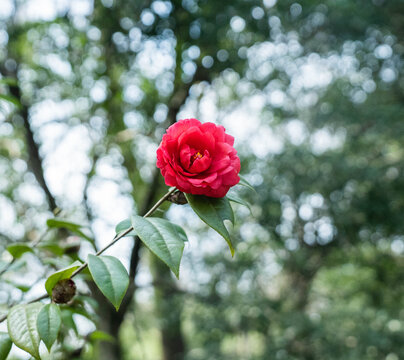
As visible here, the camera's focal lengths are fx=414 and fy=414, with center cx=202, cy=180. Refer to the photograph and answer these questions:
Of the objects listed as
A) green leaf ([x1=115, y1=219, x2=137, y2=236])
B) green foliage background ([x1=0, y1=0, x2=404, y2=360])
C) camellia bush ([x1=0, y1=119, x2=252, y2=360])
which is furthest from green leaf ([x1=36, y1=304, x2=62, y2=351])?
green foliage background ([x1=0, y1=0, x2=404, y2=360])

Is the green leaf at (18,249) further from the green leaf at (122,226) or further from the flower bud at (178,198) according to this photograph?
the flower bud at (178,198)

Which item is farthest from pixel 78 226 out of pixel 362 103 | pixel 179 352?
pixel 179 352

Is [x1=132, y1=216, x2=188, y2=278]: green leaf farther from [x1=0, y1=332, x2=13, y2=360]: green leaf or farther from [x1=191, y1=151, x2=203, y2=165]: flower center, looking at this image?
[x1=0, y1=332, x2=13, y2=360]: green leaf

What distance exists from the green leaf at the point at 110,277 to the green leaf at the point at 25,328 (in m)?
0.12

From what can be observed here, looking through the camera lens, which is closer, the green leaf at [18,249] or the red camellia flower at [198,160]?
the red camellia flower at [198,160]

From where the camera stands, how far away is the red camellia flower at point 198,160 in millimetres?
577

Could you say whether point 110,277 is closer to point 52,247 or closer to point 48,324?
point 48,324

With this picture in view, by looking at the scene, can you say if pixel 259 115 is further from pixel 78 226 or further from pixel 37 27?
pixel 78 226

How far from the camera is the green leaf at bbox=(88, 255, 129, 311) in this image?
1.69ft

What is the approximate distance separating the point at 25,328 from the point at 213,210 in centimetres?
30

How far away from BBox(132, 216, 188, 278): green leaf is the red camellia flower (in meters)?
0.06

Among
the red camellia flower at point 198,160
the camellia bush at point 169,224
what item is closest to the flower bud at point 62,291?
the camellia bush at point 169,224

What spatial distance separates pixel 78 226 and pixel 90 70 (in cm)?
237

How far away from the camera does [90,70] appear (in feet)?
9.80
